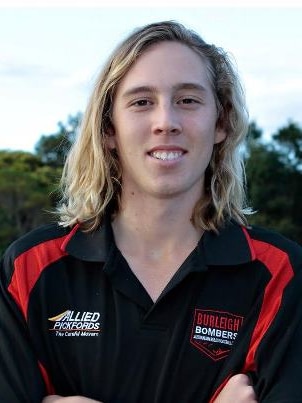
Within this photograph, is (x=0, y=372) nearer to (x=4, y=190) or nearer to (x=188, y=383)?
(x=188, y=383)

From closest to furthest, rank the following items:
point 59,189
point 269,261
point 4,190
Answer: point 269,261 → point 59,189 → point 4,190

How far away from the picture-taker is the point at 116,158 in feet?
11.4

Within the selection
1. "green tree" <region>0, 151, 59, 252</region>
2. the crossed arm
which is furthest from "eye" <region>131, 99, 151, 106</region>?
"green tree" <region>0, 151, 59, 252</region>

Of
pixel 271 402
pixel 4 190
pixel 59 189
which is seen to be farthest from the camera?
pixel 4 190

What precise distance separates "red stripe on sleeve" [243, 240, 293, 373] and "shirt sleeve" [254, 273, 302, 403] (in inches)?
0.9

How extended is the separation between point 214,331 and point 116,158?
855 millimetres

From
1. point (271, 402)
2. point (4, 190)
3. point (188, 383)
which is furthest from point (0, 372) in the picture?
point (4, 190)

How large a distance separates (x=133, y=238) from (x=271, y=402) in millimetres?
857

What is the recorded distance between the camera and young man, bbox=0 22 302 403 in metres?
3.07

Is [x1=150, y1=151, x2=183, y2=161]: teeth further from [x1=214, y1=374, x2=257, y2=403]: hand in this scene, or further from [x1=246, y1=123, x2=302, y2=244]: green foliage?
[x1=246, y1=123, x2=302, y2=244]: green foliage

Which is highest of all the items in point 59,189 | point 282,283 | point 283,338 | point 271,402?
point 59,189

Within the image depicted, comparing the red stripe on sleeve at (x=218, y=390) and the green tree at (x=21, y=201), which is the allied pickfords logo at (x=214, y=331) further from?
the green tree at (x=21, y=201)

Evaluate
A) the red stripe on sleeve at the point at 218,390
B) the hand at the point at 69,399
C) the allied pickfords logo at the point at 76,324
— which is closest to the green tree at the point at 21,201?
the allied pickfords logo at the point at 76,324

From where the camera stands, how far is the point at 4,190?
2297 inches
